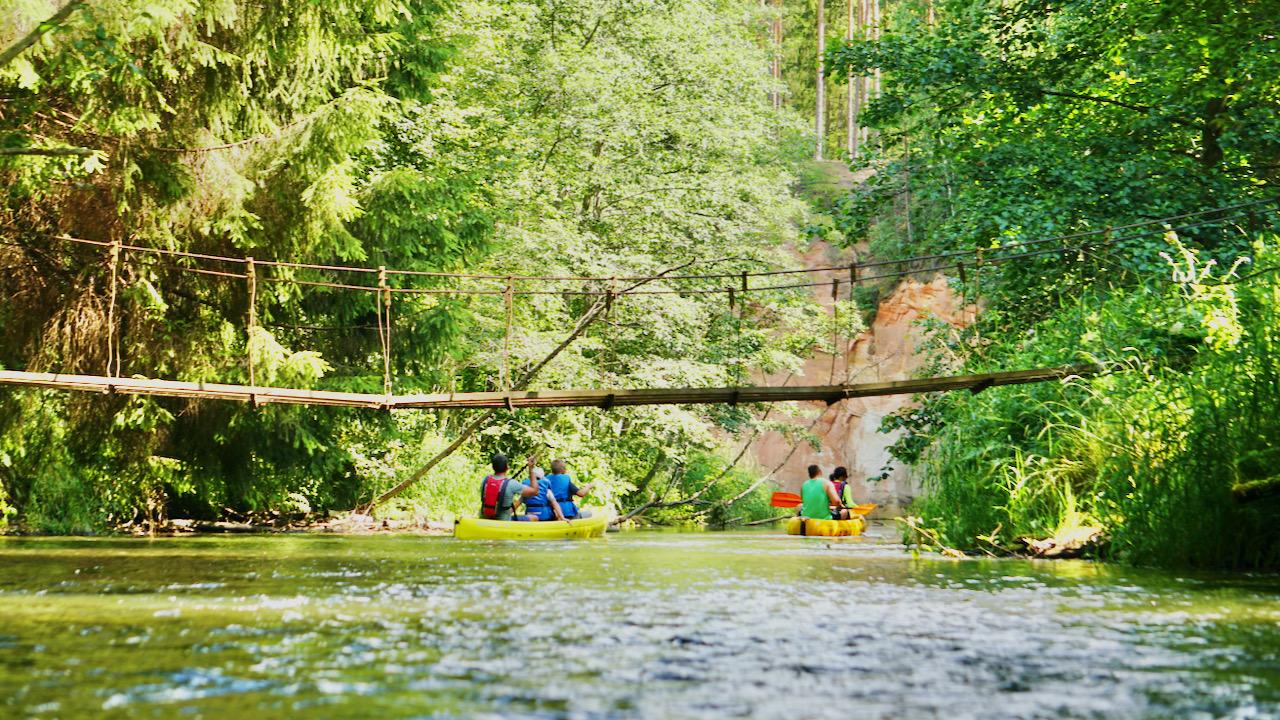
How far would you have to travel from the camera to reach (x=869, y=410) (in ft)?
113

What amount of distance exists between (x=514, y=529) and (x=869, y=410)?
21158 mm

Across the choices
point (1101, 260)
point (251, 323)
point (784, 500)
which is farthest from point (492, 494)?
point (1101, 260)

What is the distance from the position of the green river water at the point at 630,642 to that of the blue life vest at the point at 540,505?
6.60 metres

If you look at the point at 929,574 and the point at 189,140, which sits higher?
the point at 189,140

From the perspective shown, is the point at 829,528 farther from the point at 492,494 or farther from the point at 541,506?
the point at 492,494

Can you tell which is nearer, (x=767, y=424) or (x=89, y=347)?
(x=89, y=347)

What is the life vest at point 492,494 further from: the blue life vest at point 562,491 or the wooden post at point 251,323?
the wooden post at point 251,323

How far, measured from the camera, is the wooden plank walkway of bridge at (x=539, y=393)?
36.4ft

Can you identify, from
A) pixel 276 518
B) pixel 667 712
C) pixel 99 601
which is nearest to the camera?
pixel 667 712

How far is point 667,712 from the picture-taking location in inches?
136

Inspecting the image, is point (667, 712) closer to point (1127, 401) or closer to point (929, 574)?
point (929, 574)

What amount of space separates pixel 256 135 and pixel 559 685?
33.7 ft

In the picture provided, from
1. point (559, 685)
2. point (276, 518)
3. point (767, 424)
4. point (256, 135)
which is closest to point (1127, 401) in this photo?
point (559, 685)

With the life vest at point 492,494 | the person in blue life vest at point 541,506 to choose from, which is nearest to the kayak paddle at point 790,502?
the person in blue life vest at point 541,506
